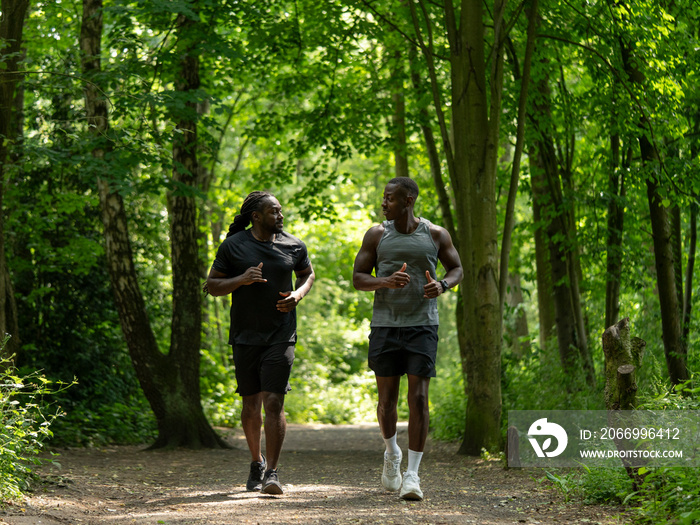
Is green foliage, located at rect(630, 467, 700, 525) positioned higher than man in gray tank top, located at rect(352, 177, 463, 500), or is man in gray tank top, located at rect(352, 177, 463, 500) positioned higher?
man in gray tank top, located at rect(352, 177, 463, 500)

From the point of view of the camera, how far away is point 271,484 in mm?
5742

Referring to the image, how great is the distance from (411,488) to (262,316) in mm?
1712

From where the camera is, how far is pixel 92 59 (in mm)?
9375

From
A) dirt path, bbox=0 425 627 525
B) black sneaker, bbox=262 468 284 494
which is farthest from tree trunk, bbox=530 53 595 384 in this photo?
black sneaker, bbox=262 468 284 494

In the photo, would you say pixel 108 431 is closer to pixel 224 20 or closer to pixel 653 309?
pixel 224 20

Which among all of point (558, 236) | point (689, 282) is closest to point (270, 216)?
point (558, 236)

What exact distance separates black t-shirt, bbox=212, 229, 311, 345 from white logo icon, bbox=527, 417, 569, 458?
280 cm

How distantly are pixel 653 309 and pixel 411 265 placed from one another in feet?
22.6

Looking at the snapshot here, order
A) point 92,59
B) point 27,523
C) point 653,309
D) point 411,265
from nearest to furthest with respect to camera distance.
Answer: point 27,523, point 411,265, point 92,59, point 653,309

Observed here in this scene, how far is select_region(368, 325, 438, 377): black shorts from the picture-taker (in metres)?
5.50

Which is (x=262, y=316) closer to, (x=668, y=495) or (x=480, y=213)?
(x=668, y=495)

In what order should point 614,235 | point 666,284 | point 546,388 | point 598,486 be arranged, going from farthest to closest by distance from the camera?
point 614,235 → point 546,388 → point 666,284 → point 598,486

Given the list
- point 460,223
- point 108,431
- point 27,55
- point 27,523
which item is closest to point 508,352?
point 460,223

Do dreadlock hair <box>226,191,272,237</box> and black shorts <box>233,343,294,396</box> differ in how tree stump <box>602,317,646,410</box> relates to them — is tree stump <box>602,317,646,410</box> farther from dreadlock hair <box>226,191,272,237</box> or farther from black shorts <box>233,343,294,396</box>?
dreadlock hair <box>226,191,272,237</box>
